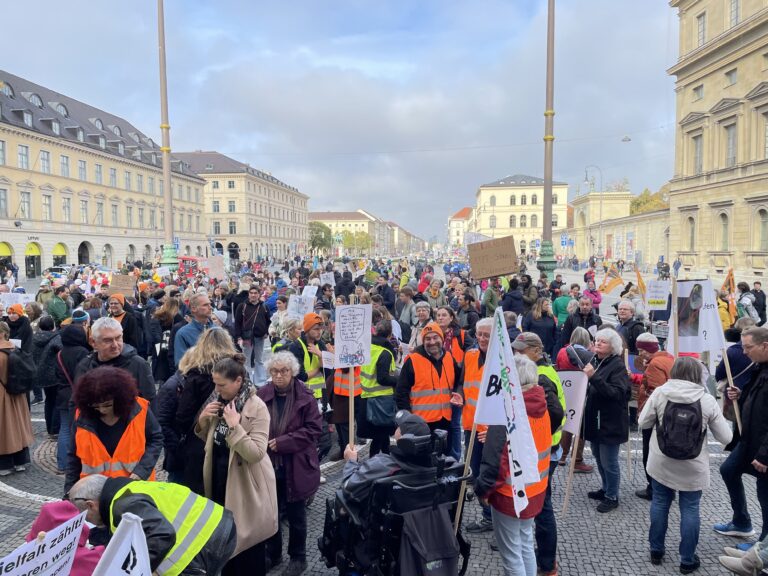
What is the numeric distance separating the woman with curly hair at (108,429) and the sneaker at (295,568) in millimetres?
1252

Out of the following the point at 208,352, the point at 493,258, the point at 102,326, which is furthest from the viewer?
the point at 493,258

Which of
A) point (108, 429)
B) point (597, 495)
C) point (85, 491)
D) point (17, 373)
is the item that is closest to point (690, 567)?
point (597, 495)

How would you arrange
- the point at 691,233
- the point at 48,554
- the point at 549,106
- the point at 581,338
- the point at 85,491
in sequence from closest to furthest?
the point at 48,554 → the point at 85,491 → the point at 581,338 → the point at 549,106 → the point at 691,233

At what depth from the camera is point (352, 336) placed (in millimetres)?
5051

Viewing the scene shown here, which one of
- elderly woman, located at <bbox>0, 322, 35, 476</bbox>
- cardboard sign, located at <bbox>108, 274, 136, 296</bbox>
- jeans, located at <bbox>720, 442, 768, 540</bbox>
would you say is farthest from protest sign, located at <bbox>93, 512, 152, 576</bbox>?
cardboard sign, located at <bbox>108, 274, 136, 296</bbox>

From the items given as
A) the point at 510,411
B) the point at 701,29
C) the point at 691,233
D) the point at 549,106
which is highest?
the point at 701,29

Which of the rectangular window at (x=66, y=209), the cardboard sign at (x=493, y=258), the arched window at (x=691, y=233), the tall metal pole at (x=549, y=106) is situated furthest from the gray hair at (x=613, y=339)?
the rectangular window at (x=66, y=209)

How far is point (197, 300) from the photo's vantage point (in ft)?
19.4

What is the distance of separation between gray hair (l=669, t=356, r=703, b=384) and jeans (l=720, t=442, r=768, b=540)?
905 millimetres

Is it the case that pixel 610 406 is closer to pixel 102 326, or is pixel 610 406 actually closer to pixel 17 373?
pixel 102 326

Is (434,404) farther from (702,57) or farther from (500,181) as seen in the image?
(500,181)

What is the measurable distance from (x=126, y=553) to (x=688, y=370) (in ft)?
12.5

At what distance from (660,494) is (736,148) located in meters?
35.9

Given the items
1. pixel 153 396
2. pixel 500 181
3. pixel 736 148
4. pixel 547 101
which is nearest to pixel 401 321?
pixel 153 396
